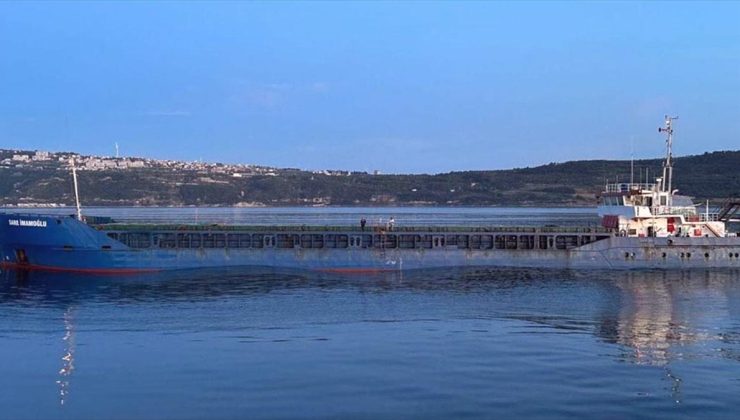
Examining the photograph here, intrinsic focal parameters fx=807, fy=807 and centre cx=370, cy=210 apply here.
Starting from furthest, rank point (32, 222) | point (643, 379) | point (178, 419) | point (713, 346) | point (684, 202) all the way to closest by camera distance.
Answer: point (684, 202) < point (32, 222) < point (713, 346) < point (643, 379) < point (178, 419)

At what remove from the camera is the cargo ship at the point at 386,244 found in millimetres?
52438

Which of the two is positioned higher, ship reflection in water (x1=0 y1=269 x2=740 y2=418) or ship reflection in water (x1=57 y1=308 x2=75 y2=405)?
ship reflection in water (x1=0 y1=269 x2=740 y2=418)

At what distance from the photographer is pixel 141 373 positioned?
24.4 m

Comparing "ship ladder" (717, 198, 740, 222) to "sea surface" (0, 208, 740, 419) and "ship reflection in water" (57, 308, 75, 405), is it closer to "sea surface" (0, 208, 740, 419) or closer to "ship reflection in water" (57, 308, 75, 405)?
"sea surface" (0, 208, 740, 419)

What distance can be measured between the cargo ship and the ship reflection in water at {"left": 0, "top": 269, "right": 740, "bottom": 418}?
5051 mm

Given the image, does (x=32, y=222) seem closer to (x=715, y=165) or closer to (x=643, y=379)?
(x=643, y=379)

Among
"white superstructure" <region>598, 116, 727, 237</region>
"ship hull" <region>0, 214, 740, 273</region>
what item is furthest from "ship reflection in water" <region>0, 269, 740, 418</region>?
"white superstructure" <region>598, 116, 727, 237</region>

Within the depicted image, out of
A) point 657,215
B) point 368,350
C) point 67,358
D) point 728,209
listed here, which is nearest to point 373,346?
point 368,350

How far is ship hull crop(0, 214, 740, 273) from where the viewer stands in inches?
2053

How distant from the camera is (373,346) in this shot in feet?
92.7

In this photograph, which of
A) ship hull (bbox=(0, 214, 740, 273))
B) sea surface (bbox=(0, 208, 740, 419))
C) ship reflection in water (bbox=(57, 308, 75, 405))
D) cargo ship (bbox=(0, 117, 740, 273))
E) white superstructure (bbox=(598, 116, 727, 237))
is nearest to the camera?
sea surface (bbox=(0, 208, 740, 419))

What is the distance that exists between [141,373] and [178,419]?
16.9 feet

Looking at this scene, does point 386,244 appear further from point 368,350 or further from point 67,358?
point 67,358

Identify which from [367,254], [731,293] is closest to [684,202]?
[731,293]
